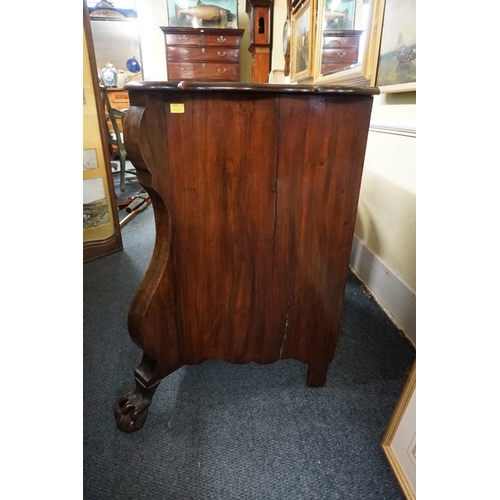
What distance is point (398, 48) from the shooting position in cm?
118

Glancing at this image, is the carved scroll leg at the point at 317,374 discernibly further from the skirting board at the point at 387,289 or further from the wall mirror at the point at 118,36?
the wall mirror at the point at 118,36

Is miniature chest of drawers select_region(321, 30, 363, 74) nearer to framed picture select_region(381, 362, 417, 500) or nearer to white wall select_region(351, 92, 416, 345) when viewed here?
white wall select_region(351, 92, 416, 345)

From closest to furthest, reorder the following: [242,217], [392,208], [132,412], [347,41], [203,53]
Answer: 1. [242,217]
2. [132,412]
3. [392,208]
4. [347,41]
5. [203,53]

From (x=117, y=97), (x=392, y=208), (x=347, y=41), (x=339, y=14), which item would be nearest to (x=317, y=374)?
(x=392, y=208)

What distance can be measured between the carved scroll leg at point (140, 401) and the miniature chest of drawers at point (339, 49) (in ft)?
5.25

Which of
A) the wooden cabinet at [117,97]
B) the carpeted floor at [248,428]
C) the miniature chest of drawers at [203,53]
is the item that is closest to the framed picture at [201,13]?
the miniature chest of drawers at [203,53]

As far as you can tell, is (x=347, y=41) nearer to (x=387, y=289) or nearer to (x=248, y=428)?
(x=387, y=289)

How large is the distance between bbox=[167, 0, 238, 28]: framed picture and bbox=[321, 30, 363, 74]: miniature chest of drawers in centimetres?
229

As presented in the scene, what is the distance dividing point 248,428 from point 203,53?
367 cm

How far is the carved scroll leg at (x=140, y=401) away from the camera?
94 centimetres

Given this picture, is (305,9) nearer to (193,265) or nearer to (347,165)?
(347,165)

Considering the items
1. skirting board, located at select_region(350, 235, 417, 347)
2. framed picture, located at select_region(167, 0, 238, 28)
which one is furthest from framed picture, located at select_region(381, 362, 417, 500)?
framed picture, located at select_region(167, 0, 238, 28)
